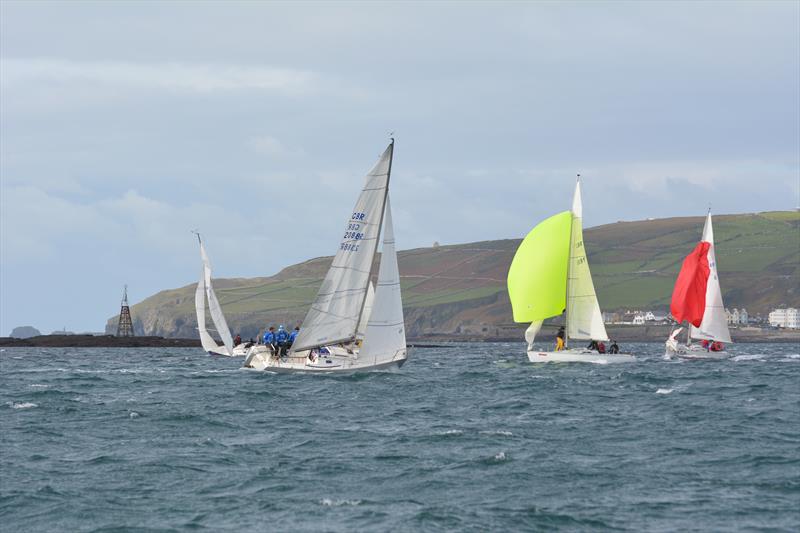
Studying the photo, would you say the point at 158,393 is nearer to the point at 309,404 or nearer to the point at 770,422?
the point at 309,404

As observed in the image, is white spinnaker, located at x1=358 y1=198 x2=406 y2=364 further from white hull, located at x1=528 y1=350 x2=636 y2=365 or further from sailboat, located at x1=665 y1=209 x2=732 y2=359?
sailboat, located at x1=665 y1=209 x2=732 y2=359

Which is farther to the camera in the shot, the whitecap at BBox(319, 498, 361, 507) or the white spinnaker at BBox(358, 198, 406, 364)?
the white spinnaker at BBox(358, 198, 406, 364)

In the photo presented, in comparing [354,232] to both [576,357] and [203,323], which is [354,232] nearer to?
[576,357]

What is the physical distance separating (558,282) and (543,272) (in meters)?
1.10

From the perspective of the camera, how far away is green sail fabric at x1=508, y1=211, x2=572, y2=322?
6981 cm

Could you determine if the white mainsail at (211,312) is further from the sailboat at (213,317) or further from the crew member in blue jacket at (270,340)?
the crew member in blue jacket at (270,340)

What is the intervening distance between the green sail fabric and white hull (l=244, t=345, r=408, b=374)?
15.0 metres

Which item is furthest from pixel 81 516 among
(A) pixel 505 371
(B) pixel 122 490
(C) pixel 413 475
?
(A) pixel 505 371

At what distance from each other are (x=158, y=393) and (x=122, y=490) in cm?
2514

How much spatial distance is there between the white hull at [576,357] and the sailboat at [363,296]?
14.4m

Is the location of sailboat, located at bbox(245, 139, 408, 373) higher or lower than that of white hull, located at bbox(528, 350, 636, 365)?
higher

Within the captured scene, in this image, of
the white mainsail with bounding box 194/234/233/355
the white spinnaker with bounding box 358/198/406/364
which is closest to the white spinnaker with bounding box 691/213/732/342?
the white spinnaker with bounding box 358/198/406/364

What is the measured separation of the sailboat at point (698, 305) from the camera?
8006cm

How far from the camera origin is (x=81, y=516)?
74.4 ft
